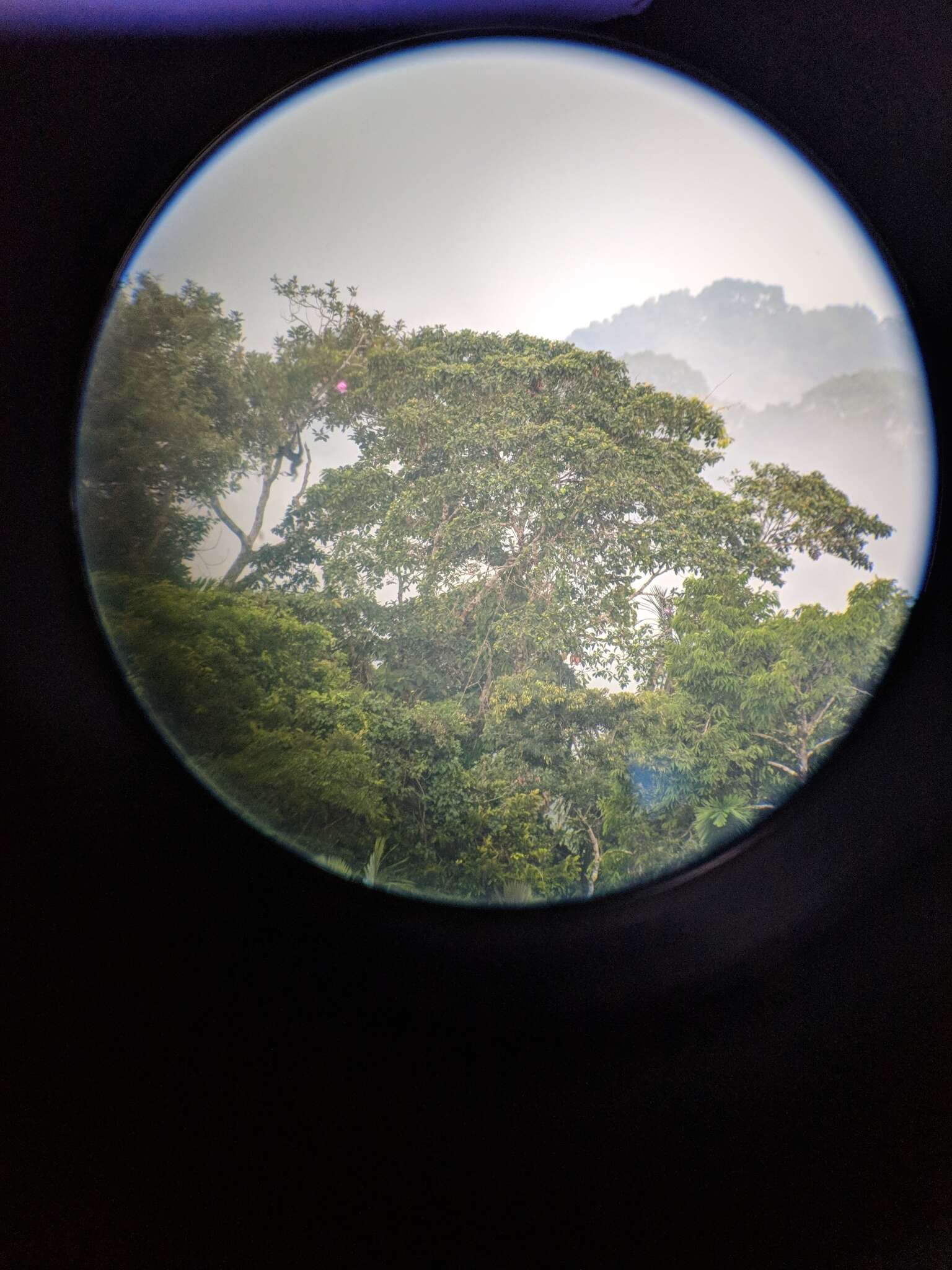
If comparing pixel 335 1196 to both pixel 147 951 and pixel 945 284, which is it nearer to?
pixel 147 951

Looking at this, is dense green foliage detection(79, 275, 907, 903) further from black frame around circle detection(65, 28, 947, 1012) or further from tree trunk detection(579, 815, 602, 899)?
black frame around circle detection(65, 28, 947, 1012)

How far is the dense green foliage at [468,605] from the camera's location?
4.59ft

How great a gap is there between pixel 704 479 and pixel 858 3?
40.8 inches

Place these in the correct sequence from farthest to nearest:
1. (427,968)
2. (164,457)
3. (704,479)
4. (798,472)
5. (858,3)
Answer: (704,479), (798,472), (164,457), (427,968), (858,3)

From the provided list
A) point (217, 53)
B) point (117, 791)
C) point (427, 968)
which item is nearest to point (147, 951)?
point (117, 791)

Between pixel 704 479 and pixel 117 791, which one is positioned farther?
pixel 704 479

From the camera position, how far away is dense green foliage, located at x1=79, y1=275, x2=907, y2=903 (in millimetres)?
1398

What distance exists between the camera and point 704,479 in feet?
5.74

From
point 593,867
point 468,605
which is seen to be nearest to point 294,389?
point 468,605

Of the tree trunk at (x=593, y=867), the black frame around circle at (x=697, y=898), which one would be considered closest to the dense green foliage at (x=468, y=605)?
the tree trunk at (x=593, y=867)

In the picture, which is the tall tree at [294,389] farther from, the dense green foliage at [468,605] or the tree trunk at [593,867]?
the tree trunk at [593,867]

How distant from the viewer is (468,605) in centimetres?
184

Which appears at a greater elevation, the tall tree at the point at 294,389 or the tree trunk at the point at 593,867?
the tall tree at the point at 294,389

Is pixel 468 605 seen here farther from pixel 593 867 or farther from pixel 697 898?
pixel 697 898
